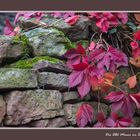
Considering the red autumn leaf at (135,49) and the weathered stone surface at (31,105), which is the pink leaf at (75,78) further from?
the red autumn leaf at (135,49)

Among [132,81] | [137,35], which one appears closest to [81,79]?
[132,81]

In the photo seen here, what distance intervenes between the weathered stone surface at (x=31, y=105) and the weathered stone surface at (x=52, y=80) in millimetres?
24

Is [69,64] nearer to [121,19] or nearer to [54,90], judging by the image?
[54,90]

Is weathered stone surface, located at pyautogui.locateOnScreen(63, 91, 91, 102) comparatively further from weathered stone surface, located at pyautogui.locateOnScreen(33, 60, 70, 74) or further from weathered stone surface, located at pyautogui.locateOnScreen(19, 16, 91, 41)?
weathered stone surface, located at pyautogui.locateOnScreen(19, 16, 91, 41)

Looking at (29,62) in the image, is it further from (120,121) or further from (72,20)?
(120,121)

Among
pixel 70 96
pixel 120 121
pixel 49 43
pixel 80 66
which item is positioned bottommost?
pixel 120 121

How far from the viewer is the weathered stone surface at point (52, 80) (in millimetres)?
1438

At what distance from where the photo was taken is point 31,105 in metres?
1.40

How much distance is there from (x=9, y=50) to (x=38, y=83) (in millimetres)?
176

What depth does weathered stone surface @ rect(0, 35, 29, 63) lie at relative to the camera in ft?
4.73

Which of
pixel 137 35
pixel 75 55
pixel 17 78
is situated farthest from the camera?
pixel 137 35

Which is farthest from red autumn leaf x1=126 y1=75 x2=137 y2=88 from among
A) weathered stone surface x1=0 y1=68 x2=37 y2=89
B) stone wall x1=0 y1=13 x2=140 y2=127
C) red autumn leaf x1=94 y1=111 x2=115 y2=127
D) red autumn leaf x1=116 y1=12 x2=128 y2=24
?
weathered stone surface x1=0 y1=68 x2=37 y2=89

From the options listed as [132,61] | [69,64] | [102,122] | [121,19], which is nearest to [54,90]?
[69,64]

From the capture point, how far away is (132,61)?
62.1 inches
